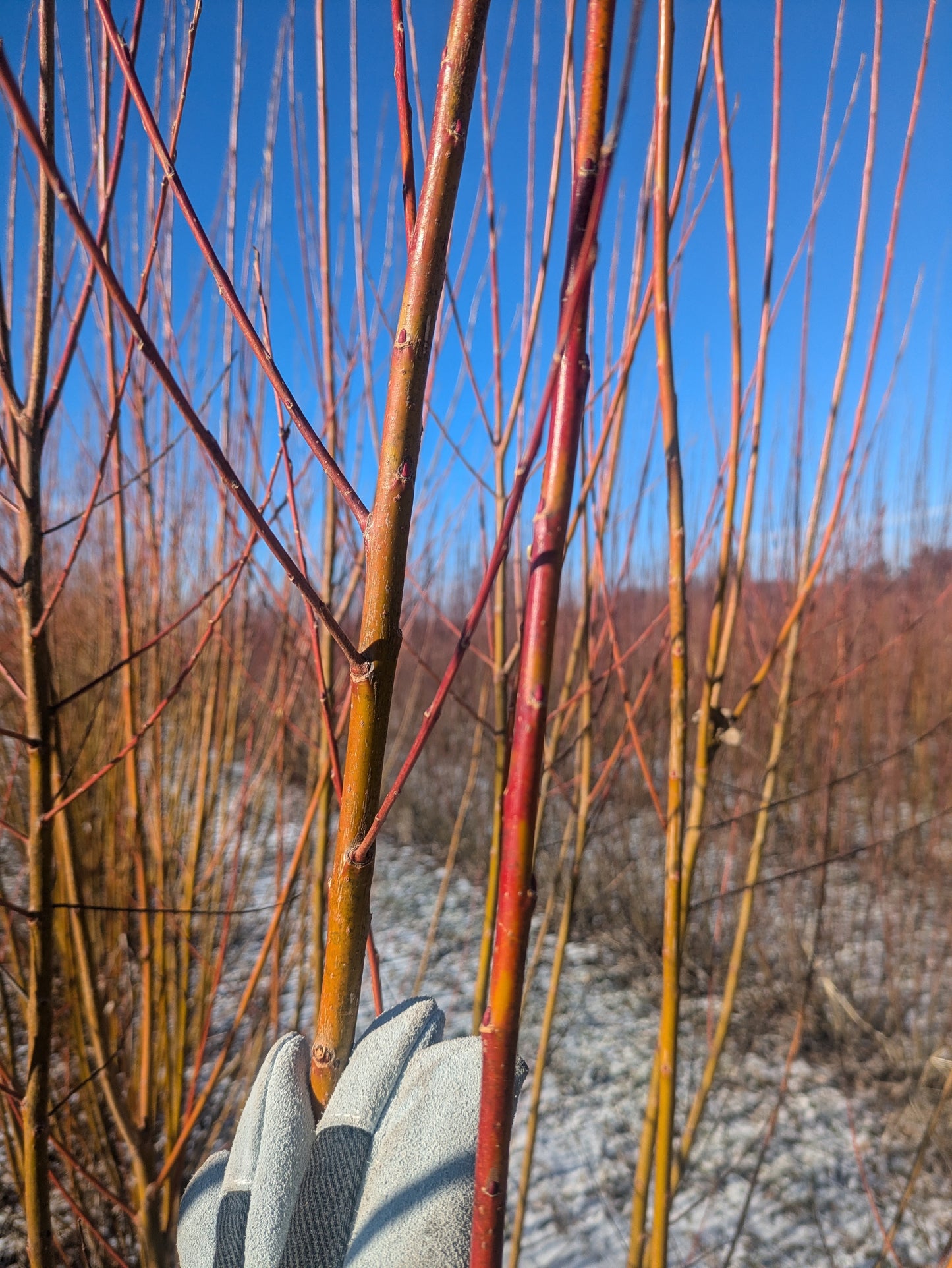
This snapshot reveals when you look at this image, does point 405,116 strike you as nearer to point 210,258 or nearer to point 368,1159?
point 210,258

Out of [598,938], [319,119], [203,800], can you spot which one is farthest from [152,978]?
[598,938]

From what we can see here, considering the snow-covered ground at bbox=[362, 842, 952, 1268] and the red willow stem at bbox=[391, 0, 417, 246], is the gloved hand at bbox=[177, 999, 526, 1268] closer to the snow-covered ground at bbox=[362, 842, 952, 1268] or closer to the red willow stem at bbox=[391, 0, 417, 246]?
the red willow stem at bbox=[391, 0, 417, 246]

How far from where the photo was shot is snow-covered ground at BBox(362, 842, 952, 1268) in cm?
168

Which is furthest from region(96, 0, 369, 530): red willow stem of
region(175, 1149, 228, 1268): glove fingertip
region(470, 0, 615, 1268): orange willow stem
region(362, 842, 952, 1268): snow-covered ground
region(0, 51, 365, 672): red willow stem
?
region(362, 842, 952, 1268): snow-covered ground

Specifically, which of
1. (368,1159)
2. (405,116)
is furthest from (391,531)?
(368,1159)

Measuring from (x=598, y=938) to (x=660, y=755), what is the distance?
141cm

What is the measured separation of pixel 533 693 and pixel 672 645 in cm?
32

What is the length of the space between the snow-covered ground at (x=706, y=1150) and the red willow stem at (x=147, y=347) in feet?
4.87

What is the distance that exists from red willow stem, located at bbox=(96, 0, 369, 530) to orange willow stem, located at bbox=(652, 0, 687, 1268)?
30 cm

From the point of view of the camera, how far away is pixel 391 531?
401 mm

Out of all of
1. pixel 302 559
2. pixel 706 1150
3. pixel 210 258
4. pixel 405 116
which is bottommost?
pixel 706 1150

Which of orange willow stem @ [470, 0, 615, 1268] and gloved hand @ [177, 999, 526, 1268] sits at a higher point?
orange willow stem @ [470, 0, 615, 1268]

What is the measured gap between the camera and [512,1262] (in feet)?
3.21

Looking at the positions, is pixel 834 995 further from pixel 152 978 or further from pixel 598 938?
pixel 152 978
